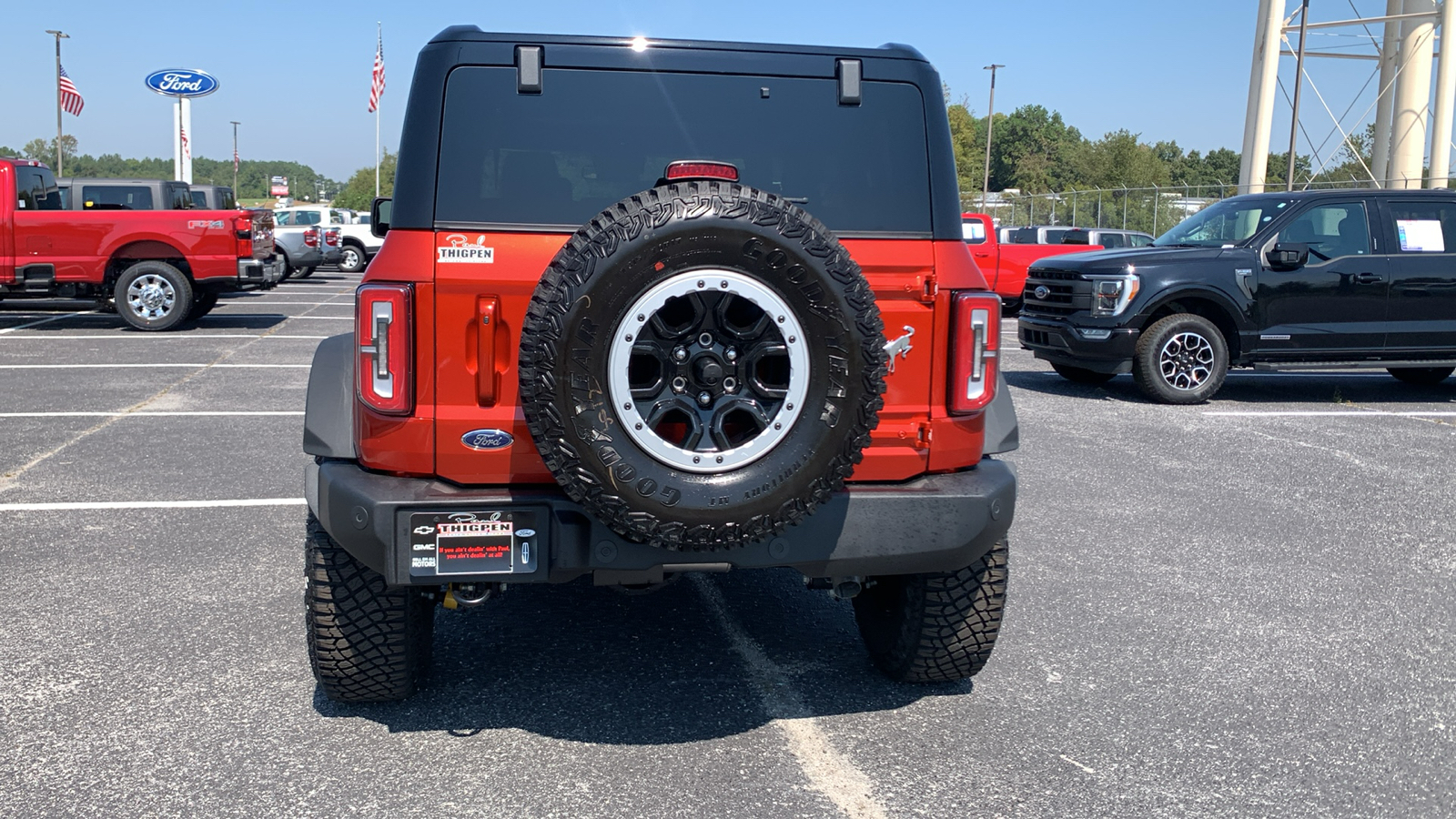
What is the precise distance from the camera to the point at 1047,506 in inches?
271

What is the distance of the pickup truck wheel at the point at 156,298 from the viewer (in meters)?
16.0

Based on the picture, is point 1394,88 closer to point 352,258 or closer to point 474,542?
point 352,258

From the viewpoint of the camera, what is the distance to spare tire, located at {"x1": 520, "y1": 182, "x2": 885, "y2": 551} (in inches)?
122

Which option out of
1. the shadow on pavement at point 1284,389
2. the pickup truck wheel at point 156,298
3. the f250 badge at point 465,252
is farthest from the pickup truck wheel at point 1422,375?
the pickup truck wheel at point 156,298

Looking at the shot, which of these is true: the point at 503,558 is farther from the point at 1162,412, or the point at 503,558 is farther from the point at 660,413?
the point at 1162,412

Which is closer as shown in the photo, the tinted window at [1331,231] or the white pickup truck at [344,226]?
the tinted window at [1331,231]

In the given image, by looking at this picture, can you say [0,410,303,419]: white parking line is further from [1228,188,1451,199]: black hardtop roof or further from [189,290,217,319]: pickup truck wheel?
[1228,188,1451,199]: black hardtop roof

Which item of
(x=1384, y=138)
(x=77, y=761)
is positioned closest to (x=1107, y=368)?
(x=77, y=761)

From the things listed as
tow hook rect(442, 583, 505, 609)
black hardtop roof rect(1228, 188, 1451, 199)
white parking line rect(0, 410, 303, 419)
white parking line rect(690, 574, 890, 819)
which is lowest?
white parking line rect(690, 574, 890, 819)

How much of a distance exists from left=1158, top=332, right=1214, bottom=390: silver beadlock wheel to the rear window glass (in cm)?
784

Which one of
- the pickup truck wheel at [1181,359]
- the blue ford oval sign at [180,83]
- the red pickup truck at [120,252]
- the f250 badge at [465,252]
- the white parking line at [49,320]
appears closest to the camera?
the f250 badge at [465,252]

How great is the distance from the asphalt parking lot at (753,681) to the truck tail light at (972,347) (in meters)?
1.02

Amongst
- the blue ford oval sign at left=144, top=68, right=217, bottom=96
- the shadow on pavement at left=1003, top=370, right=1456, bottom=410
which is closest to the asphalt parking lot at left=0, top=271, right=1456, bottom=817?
the shadow on pavement at left=1003, top=370, right=1456, bottom=410

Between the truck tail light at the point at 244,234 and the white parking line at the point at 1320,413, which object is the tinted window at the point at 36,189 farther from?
the white parking line at the point at 1320,413
